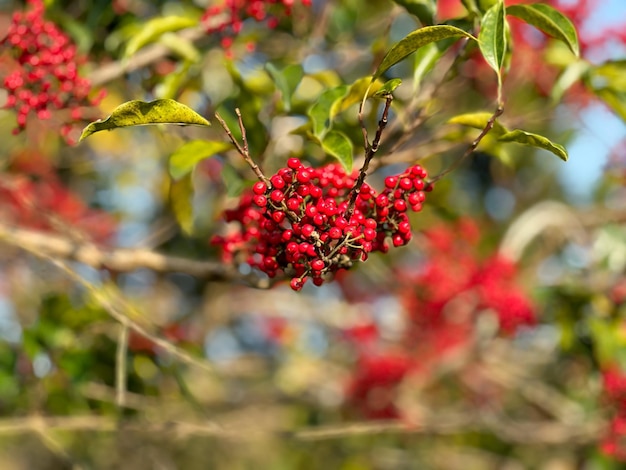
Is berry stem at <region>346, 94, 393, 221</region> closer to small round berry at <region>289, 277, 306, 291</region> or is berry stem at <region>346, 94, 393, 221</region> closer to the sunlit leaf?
small round berry at <region>289, 277, 306, 291</region>

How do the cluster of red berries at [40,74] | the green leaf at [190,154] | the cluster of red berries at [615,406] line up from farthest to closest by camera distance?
1. the cluster of red berries at [615,406]
2. the cluster of red berries at [40,74]
3. the green leaf at [190,154]

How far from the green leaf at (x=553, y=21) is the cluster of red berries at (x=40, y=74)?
3.84 ft

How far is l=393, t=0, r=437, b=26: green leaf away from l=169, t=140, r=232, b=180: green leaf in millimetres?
576

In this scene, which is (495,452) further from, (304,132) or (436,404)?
(304,132)

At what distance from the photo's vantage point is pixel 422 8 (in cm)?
169

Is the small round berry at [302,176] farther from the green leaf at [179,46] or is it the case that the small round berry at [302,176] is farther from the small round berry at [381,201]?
the green leaf at [179,46]

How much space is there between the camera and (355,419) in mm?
4656

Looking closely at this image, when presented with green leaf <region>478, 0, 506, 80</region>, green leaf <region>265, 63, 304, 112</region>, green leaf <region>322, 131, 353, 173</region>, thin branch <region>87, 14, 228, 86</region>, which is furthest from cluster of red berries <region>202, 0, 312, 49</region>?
green leaf <region>478, 0, 506, 80</region>

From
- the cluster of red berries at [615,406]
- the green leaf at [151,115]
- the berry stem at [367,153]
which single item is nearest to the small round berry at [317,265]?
the berry stem at [367,153]

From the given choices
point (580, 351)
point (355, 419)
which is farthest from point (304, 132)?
point (355, 419)

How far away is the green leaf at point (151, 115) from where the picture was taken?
1.23 metres

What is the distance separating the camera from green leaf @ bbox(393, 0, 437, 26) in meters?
1.69

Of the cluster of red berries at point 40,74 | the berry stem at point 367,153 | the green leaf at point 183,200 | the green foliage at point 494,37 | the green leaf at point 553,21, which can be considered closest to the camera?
the berry stem at point 367,153

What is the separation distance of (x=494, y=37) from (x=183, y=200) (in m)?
1.14
